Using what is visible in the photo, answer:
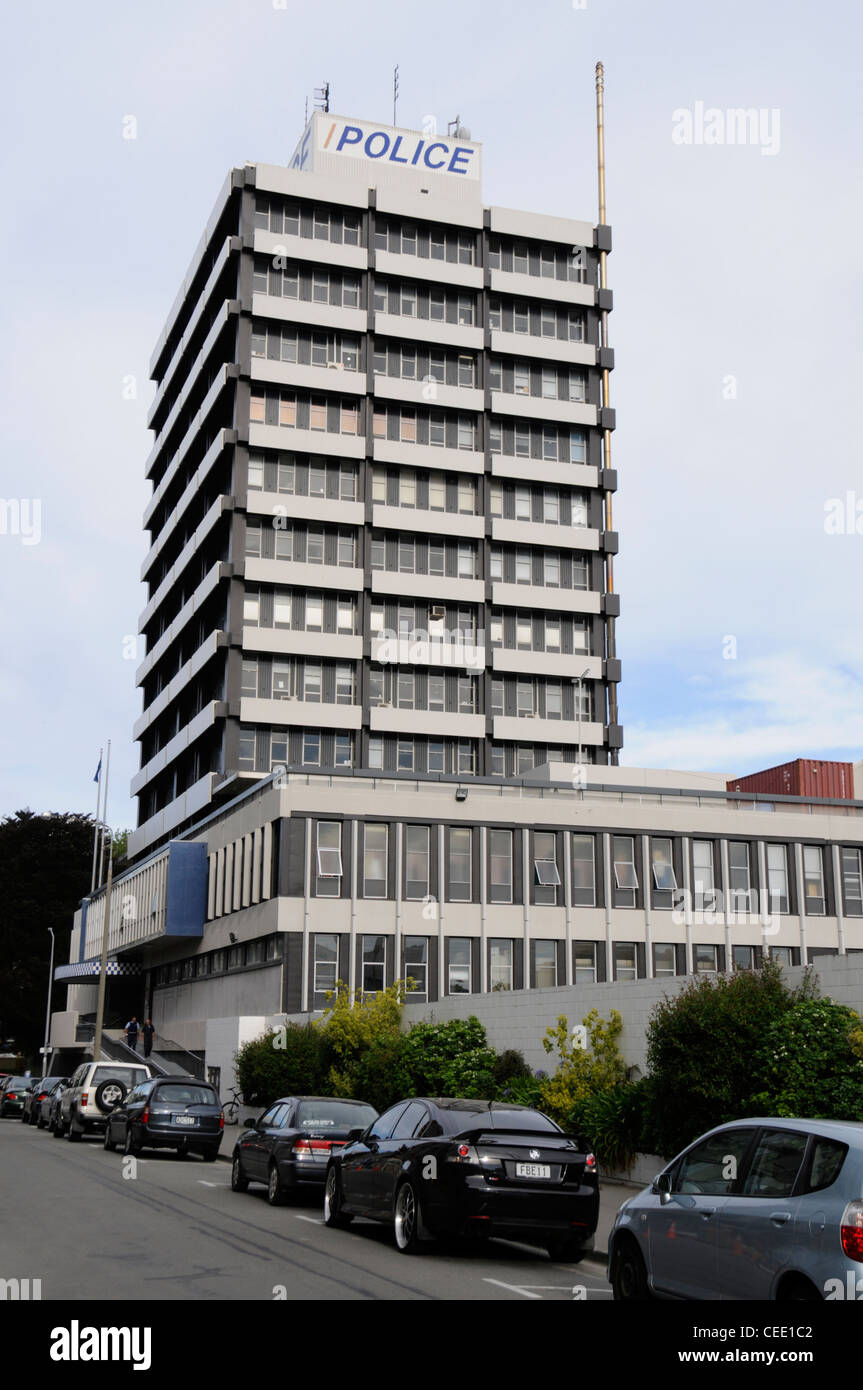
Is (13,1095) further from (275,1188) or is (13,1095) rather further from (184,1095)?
(275,1188)

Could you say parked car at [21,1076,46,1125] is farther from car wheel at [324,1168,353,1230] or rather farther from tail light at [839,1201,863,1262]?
tail light at [839,1201,863,1262]

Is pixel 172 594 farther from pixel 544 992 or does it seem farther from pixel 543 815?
pixel 544 992

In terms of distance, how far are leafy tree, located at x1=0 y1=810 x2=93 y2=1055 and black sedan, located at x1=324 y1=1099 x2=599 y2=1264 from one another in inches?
2959

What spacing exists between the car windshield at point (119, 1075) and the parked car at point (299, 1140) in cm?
1411

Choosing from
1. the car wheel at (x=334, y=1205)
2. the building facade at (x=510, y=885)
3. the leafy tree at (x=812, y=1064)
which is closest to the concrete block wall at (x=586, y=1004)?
the leafy tree at (x=812, y=1064)

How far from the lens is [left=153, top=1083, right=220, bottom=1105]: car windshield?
27797 mm

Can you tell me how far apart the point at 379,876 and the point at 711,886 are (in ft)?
38.9

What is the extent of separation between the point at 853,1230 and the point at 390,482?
222 feet

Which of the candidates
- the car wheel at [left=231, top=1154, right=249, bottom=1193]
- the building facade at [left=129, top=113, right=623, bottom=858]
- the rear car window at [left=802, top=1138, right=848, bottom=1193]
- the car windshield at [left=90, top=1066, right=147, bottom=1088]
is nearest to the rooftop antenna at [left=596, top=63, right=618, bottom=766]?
the building facade at [left=129, top=113, right=623, bottom=858]

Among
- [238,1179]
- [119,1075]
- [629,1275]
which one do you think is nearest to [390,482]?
[119,1075]

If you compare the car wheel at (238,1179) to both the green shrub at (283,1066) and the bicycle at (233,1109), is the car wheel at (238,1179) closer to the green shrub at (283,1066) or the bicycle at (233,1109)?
the green shrub at (283,1066)

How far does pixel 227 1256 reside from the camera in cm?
1301

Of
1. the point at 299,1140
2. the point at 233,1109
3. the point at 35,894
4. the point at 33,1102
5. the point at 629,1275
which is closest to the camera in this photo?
the point at 629,1275
